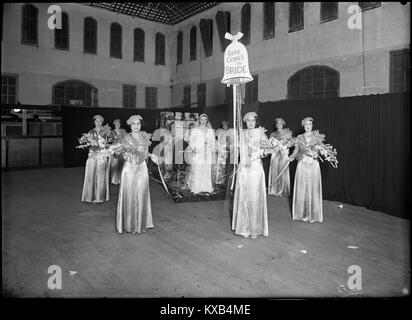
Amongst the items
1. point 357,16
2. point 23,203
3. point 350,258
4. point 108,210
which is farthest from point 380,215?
point 23,203

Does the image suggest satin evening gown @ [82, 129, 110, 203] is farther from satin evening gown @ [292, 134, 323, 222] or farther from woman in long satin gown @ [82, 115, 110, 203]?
satin evening gown @ [292, 134, 323, 222]

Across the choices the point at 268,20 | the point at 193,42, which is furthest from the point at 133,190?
the point at 193,42

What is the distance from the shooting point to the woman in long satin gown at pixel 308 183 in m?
6.33

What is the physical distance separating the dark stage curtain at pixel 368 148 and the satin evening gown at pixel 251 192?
3519mm

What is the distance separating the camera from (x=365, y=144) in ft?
25.3

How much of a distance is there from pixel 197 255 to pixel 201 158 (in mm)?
4601

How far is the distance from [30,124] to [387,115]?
14.5m

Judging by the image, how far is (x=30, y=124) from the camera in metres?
14.5

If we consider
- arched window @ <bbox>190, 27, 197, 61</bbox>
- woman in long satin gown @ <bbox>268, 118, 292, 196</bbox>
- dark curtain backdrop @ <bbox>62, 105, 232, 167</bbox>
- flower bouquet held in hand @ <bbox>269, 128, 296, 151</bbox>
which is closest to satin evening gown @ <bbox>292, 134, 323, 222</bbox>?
flower bouquet held in hand @ <bbox>269, 128, 296, 151</bbox>

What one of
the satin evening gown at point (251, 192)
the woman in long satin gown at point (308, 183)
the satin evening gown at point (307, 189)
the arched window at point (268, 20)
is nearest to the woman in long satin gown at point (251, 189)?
the satin evening gown at point (251, 192)

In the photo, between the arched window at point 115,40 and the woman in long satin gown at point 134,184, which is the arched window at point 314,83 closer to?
the woman in long satin gown at point 134,184

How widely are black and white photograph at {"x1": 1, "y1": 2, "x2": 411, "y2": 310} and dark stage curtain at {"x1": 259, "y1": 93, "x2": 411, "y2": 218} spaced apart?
1.4 inches

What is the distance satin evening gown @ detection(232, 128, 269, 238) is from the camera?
5332mm

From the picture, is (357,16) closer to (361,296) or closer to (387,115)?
(387,115)
